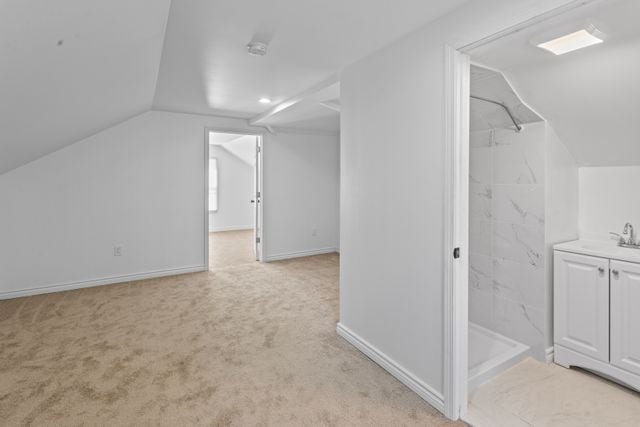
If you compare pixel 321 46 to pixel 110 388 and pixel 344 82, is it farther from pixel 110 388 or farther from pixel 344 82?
pixel 110 388

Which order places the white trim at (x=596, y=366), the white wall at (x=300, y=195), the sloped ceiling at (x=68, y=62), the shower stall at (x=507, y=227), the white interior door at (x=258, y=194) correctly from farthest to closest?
the white wall at (x=300, y=195) < the white interior door at (x=258, y=194) < the shower stall at (x=507, y=227) < the white trim at (x=596, y=366) < the sloped ceiling at (x=68, y=62)

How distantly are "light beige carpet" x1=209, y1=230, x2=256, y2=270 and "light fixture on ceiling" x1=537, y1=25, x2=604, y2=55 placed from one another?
4.52 metres

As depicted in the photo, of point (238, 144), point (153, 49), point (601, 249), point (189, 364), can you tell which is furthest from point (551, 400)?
point (238, 144)

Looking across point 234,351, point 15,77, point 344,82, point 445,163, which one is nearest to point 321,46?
point 344,82

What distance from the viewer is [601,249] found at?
89.3 inches

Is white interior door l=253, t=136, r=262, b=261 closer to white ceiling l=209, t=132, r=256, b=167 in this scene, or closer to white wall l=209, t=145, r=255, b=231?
white ceiling l=209, t=132, r=256, b=167

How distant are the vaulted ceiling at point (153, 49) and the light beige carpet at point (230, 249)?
106 inches

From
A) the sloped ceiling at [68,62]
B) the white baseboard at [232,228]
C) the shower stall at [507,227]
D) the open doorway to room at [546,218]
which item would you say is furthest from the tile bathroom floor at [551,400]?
the white baseboard at [232,228]

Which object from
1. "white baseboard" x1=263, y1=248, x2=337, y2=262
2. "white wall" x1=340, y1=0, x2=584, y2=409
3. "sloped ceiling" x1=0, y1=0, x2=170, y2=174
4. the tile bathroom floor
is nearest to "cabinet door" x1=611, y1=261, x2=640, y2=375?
the tile bathroom floor

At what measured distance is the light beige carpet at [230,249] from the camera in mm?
5352

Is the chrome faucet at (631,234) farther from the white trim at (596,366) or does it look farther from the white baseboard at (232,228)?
the white baseboard at (232,228)

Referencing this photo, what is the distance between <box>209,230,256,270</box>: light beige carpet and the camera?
5352 mm

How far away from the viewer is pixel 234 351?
2564 millimetres

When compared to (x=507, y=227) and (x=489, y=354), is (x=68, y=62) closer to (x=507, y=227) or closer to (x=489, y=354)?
(x=507, y=227)
